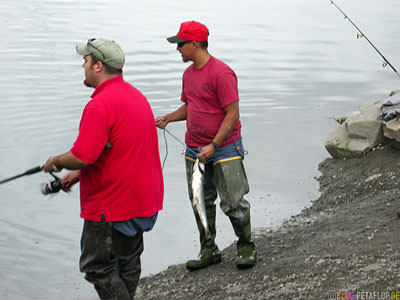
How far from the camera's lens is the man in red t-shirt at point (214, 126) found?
5562mm

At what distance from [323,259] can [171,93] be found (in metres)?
8.65

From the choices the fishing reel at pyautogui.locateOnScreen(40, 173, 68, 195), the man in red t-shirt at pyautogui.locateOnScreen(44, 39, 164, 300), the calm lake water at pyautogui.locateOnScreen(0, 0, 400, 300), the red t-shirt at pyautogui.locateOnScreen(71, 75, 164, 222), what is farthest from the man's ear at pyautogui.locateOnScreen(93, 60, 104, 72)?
the calm lake water at pyautogui.locateOnScreen(0, 0, 400, 300)

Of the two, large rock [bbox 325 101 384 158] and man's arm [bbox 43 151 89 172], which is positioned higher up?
man's arm [bbox 43 151 89 172]

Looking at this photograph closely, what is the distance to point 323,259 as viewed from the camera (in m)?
5.59

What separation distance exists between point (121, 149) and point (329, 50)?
15.4 m

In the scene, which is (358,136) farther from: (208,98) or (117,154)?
(117,154)

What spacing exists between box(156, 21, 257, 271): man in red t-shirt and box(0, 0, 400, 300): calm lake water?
1484 mm

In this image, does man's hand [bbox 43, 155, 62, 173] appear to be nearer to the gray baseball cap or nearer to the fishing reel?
the fishing reel

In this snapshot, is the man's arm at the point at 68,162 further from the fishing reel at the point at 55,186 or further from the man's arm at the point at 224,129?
the man's arm at the point at 224,129

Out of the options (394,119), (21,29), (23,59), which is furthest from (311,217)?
(21,29)

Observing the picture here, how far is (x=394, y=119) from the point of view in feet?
28.7

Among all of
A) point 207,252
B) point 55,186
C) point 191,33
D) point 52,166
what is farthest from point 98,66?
point 207,252

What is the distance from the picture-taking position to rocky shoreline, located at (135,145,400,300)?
197 inches

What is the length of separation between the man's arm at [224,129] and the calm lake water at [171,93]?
189cm
